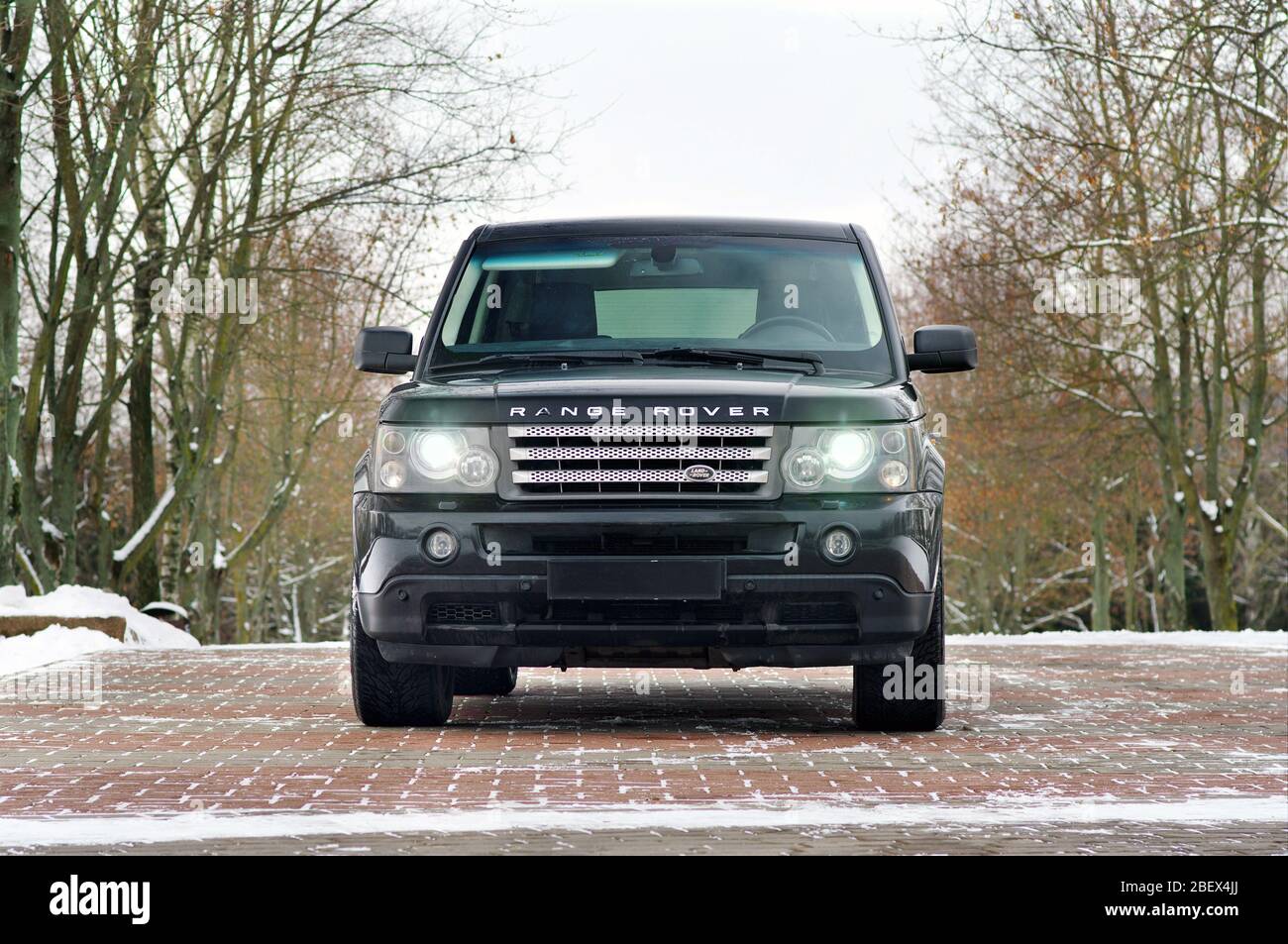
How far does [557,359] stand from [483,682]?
2682 millimetres

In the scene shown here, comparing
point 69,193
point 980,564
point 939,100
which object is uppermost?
point 939,100

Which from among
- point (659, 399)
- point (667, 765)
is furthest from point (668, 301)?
point (667, 765)

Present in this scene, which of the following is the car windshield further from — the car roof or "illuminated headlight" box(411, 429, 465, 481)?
"illuminated headlight" box(411, 429, 465, 481)

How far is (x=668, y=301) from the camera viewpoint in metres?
9.21

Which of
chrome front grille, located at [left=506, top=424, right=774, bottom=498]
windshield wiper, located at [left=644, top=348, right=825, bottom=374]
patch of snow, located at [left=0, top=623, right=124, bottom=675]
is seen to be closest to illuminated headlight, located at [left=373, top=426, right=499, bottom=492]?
chrome front grille, located at [left=506, top=424, right=774, bottom=498]

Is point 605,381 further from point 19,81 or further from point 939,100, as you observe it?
point 939,100

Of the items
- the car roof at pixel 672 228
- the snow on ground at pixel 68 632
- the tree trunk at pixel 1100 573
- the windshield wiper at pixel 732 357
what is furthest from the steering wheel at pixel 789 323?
the tree trunk at pixel 1100 573

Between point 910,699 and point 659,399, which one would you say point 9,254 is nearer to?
point 659,399

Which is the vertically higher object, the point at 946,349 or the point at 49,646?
the point at 946,349
